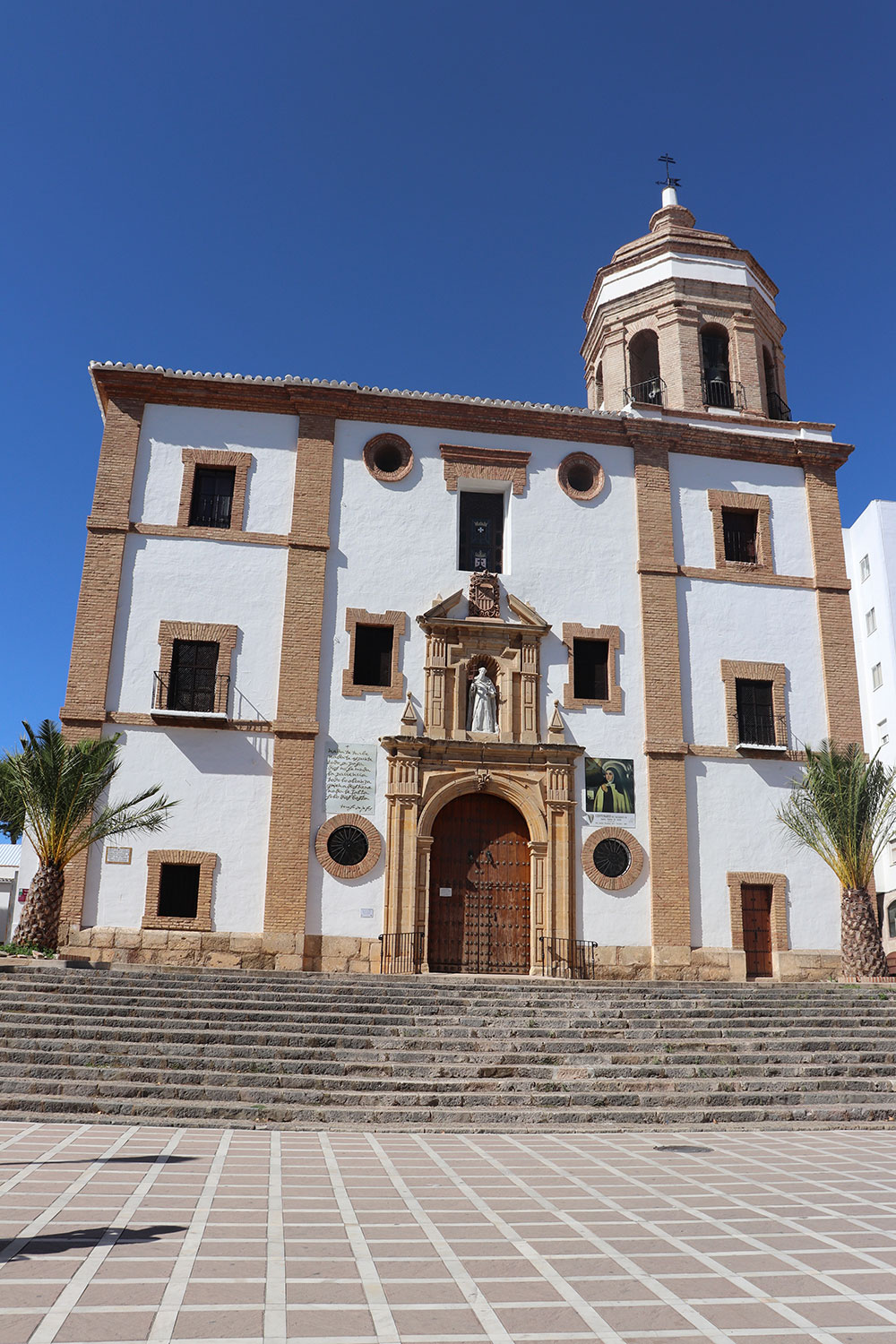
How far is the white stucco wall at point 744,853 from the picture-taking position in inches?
718

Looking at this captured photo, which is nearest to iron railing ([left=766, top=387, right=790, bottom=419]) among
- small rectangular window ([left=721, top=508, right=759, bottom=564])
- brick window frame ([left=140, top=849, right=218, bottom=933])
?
small rectangular window ([left=721, top=508, right=759, bottom=564])

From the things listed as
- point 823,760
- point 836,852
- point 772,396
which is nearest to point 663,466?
point 772,396

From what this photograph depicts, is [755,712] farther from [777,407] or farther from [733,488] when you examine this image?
[777,407]

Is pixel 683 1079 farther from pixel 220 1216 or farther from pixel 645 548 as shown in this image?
pixel 645 548

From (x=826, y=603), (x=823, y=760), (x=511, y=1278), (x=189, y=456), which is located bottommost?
(x=511, y=1278)

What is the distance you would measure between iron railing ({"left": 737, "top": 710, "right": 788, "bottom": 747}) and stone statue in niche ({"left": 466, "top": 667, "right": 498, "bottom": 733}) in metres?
4.66

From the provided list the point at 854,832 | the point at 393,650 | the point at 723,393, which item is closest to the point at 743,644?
the point at 854,832

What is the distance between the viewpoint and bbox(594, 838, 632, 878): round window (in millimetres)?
18062

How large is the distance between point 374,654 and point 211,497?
4.34 m

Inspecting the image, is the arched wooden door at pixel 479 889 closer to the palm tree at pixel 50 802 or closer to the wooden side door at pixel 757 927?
the wooden side door at pixel 757 927

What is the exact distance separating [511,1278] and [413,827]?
13066mm

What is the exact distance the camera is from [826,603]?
801 inches

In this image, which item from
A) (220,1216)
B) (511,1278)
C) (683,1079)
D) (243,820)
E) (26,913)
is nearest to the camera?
(511,1278)

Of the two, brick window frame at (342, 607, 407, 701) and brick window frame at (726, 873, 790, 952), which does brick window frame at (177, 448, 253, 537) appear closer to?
brick window frame at (342, 607, 407, 701)
